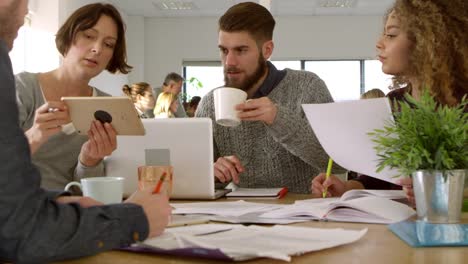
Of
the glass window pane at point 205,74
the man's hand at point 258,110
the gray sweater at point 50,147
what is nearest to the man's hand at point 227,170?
the man's hand at point 258,110

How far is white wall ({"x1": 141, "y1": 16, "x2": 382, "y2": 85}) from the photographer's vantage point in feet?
29.2

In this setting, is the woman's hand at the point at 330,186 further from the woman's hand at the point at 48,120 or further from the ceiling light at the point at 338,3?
the ceiling light at the point at 338,3

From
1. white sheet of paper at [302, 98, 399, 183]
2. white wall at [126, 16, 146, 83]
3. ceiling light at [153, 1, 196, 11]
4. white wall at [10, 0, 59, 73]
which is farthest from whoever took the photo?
white wall at [126, 16, 146, 83]

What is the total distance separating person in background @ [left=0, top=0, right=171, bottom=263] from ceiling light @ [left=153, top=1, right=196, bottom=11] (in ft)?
25.3

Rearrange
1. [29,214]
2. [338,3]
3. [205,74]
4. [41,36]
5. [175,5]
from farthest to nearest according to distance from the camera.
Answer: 1. [205,74]
2. [175,5]
3. [338,3]
4. [41,36]
5. [29,214]

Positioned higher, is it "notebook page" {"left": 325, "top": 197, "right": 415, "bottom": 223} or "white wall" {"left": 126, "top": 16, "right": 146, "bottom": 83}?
"white wall" {"left": 126, "top": 16, "right": 146, "bottom": 83}

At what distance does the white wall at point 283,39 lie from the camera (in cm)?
891

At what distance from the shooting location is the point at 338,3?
8141 millimetres

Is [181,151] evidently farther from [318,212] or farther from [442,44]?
[442,44]

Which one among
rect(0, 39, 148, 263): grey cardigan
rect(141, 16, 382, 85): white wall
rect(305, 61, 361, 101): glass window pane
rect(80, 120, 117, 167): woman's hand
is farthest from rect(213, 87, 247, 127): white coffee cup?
rect(305, 61, 361, 101): glass window pane

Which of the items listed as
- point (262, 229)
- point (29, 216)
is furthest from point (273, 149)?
point (29, 216)

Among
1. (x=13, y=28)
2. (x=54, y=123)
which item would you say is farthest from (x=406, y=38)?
(x=13, y=28)

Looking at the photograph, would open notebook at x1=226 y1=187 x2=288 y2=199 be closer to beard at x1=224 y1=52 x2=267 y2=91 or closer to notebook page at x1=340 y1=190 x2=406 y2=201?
notebook page at x1=340 y1=190 x2=406 y2=201

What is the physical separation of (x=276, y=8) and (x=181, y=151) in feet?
24.0
